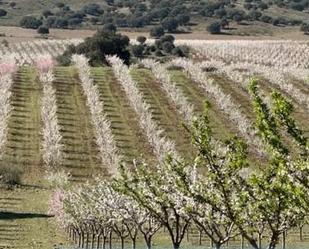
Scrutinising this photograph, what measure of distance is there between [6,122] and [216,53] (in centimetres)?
7644

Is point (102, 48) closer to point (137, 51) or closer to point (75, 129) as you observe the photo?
point (137, 51)

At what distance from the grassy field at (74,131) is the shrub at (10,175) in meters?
0.94

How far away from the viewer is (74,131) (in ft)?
344

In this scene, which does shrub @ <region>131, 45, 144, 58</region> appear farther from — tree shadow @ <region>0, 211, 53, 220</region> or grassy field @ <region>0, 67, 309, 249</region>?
tree shadow @ <region>0, 211, 53, 220</region>

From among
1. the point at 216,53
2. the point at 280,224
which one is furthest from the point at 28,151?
the point at 216,53

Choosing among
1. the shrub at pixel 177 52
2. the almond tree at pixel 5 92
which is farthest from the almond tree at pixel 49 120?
the shrub at pixel 177 52

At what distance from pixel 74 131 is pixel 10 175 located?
2234cm

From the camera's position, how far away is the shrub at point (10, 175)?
83312 mm

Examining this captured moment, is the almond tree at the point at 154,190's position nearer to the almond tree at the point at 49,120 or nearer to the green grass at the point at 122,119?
the green grass at the point at 122,119

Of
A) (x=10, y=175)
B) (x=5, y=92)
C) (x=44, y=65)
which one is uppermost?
(x=10, y=175)

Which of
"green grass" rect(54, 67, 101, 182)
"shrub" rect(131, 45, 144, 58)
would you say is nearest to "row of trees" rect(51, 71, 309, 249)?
"green grass" rect(54, 67, 101, 182)

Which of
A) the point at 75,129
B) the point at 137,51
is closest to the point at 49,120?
the point at 75,129

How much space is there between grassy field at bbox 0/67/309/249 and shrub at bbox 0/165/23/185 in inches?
37.1

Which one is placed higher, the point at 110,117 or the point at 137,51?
the point at 110,117
